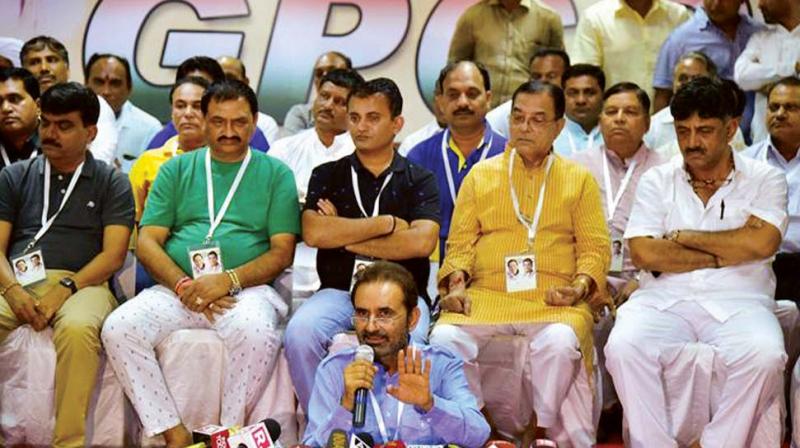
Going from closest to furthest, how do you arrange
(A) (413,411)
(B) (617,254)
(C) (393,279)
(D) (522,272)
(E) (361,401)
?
Answer: (E) (361,401) → (A) (413,411) → (C) (393,279) → (D) (522,272) → (B) (617,254)

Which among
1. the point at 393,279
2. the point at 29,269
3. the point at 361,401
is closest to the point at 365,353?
the point at 361,401

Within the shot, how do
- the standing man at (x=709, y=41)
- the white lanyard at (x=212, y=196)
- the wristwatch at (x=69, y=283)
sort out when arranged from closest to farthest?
the wristwatch at (x=69, y=283), the white lanyard at (x=212, y=196), the standing man at (x=709, y=41)

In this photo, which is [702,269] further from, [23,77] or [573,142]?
[23,77]

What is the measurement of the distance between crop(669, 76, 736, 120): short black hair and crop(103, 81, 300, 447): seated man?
1.74 m

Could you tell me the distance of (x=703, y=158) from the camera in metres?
5.10

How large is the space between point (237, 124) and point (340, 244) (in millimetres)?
732

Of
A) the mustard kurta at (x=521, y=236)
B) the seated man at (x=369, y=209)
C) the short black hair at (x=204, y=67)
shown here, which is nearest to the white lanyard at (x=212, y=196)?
the seated man at (x=369, y=209)

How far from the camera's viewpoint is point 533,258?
5180 millimetres

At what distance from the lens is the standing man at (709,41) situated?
715 centimetres

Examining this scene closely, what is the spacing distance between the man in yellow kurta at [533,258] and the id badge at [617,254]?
0.42 metres

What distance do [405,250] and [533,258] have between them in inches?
21.7

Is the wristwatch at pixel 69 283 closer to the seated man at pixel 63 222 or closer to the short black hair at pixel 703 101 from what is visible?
the seated man at pixel 63 222

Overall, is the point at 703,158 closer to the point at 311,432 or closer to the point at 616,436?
the point at 616,436

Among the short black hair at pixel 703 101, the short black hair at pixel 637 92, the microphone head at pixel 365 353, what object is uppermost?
the short black hair at pixel 703 101
